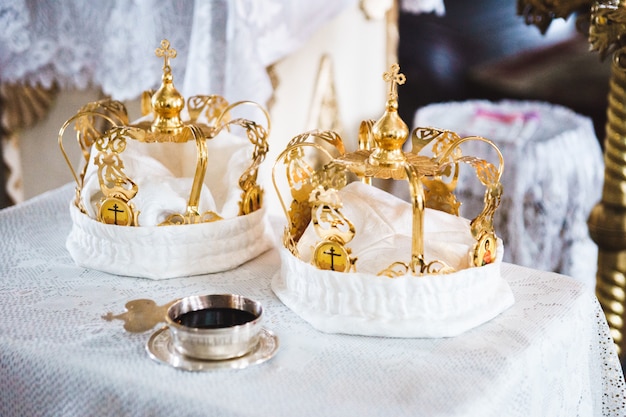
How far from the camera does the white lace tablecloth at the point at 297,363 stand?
2.50ft

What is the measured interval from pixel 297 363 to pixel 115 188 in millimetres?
372

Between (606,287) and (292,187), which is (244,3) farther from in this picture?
(606,287)

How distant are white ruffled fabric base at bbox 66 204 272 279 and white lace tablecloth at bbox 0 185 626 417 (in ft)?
0.06

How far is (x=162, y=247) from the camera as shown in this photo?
1040 mm

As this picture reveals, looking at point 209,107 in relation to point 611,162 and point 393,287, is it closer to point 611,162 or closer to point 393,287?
point 393,287

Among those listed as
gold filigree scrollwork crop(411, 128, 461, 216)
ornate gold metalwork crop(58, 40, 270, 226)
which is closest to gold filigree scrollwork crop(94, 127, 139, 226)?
ornate gold metalwork crop(58, 40, 270, 226)

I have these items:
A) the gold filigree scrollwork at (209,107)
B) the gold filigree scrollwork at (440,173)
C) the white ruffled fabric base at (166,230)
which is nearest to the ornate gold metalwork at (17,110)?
the gold filigree scrollwork at (209,107)

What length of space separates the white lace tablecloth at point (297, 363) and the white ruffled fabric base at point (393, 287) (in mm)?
15

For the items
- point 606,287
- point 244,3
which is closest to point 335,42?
point 244,3

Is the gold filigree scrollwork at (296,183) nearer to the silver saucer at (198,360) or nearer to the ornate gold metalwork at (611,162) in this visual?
the silver saucer at (198,360)

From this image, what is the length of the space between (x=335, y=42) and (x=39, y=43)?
988mm

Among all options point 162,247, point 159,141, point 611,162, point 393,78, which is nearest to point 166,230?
point 162,247

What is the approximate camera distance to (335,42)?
248 cm

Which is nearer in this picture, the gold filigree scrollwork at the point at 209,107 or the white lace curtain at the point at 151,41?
the gold filigree scrollwork at the point at 209,107
